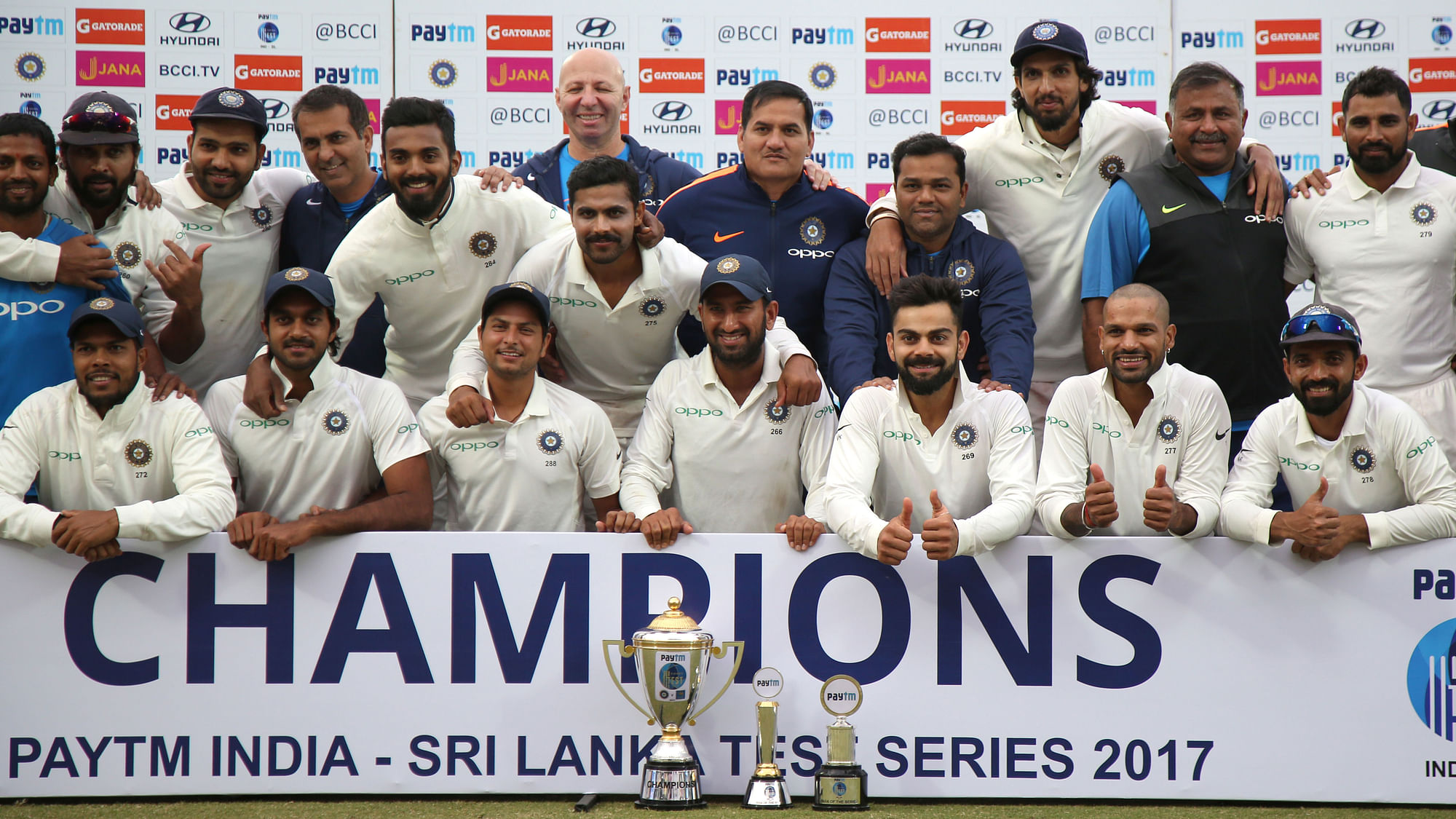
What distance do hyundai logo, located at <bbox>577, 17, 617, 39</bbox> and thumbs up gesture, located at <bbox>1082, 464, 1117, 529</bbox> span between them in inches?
192

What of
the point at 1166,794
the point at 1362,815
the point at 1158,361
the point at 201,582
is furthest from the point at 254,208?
the point at 1362,815

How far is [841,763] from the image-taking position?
4.10m

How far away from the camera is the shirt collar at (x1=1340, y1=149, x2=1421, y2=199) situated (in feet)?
17.0

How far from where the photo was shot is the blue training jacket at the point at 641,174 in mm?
6180

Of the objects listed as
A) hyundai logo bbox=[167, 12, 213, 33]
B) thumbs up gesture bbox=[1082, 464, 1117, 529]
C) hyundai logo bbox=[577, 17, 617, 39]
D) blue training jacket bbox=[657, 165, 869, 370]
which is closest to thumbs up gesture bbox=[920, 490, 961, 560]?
thumbs up gesture bbox=[1082, 464, 1117, 529]

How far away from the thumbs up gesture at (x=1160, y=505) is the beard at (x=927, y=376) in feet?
2.75

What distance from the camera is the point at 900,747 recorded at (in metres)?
4.22

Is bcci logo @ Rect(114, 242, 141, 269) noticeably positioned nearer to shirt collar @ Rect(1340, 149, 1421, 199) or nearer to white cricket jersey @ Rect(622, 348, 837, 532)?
white cricket jersey @ Rect(622, 348, 837, 532)

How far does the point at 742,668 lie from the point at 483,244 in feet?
7.36

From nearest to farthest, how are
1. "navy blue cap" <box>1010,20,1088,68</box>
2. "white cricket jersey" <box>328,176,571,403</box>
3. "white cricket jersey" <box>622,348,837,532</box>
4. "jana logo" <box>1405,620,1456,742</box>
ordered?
"jana logo" <box>1405,620,1456,742</box>
"white cricket jersey" <box>622,348,837,532</box>
"white cricket jersey" <box>328,176,571,403</box>
"navy blue cap" <box>1010,20,1088,68</box>

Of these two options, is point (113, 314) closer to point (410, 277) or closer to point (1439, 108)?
point (410, 277)

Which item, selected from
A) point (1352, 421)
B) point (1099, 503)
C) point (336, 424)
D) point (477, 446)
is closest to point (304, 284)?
point (336, 424)

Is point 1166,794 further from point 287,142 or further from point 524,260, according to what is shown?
point 287,142

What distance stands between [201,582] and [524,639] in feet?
3.82
